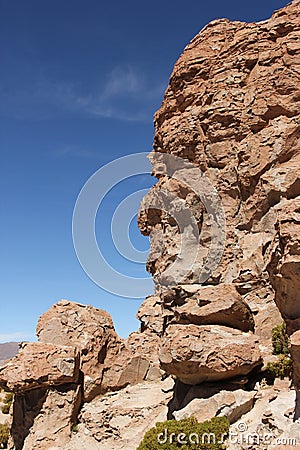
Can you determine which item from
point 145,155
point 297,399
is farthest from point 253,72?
point 297,399

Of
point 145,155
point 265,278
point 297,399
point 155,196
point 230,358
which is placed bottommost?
point 297,399

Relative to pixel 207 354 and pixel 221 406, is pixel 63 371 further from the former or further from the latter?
pixel 221 406

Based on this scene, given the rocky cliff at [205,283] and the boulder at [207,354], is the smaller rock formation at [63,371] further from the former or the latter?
the boulder at [207,354]

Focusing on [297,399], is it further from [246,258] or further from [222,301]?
[246,258]

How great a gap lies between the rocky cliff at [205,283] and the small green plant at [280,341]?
2.05 ft

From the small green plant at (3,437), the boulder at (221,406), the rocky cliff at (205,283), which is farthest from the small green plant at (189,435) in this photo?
the small green plant at (3,437)

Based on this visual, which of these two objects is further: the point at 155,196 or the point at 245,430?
the point at 155,196

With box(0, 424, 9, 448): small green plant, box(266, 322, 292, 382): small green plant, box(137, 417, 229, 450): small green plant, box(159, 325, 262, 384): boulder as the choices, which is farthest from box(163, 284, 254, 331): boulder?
box(0, 424, 9, 448): small green plant

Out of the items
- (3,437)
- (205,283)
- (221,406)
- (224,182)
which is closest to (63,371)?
(221,406)

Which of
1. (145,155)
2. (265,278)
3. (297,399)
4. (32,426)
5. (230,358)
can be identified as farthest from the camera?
(145,155)

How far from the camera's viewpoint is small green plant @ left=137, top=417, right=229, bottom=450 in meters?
15.2

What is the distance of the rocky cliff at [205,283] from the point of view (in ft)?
58.9

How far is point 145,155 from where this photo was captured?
121 ft

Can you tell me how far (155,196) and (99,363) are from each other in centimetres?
1469
